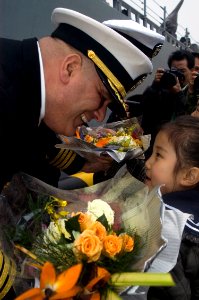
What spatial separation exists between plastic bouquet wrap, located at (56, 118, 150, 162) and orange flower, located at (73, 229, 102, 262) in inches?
43.0

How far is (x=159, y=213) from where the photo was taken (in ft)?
3.51

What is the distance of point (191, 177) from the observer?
66.1 inches

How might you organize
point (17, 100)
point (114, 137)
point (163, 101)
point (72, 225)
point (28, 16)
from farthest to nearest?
point (28, 16), point (163, 101), point (114, 137), point (17, 100), point (72, 225)

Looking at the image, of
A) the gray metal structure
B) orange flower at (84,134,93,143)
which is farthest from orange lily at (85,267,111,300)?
the gray metal structure

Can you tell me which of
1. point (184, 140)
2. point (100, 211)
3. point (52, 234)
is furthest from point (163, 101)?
point (52, 234)

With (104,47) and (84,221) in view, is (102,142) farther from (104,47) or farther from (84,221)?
(84,221)

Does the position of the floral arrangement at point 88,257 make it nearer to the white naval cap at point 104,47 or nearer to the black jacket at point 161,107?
the white naval cap at point 104,47

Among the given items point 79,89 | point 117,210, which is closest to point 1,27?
point 79,89

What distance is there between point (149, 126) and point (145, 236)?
2.32m

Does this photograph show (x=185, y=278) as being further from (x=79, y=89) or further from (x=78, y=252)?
(x=79, y=89)

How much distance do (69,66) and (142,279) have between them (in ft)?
3.15

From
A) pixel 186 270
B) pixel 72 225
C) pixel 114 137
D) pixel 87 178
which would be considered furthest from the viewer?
pixel 87 178

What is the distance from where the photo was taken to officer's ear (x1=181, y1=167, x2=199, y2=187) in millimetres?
1676

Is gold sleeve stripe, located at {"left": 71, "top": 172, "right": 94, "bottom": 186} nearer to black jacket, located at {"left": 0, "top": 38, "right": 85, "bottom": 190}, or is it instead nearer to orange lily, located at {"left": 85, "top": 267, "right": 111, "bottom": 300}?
black jacket, located at {"left": 0, "top": 38, "right": 85, "bottom": 190}
